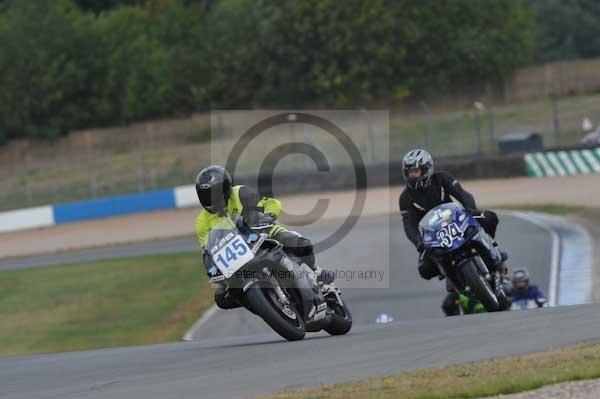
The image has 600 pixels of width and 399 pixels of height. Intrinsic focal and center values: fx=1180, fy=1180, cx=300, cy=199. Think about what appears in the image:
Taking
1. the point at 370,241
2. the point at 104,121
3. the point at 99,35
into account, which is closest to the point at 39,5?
the point at 99,35

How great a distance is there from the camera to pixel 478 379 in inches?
273

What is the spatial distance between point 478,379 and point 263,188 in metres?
26.8

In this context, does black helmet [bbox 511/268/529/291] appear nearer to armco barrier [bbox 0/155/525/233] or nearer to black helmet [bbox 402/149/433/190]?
black helmet [bbox 402/149/433/190]

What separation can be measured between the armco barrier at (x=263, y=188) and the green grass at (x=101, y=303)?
7875 millimetres

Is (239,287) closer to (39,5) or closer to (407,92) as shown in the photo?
(407,92)

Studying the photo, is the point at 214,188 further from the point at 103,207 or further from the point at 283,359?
the point at 103,207

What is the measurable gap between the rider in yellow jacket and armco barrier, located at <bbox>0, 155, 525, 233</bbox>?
2300 cm

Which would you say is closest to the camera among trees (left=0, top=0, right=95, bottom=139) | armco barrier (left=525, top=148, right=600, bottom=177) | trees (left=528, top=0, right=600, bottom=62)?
armco barrier (left=525, top=148, right=600, bottom=177)

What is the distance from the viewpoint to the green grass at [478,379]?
6.62m

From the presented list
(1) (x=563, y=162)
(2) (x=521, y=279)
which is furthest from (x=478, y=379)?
(1) (x=563, y=162)

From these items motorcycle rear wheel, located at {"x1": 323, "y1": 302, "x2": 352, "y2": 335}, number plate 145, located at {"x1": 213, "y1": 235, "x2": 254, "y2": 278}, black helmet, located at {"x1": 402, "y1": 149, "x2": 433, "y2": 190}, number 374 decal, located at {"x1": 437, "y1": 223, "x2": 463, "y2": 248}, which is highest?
black helmet, located at {"x1": 402, "y1": 149, "x2": 433, "y2": 190}

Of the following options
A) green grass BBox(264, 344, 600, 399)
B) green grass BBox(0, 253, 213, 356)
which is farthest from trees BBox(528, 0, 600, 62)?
green grass BBox(264, 344, 600, 399)

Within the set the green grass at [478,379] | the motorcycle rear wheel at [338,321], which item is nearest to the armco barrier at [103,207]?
the motorcycle rear wheel at [338,321]

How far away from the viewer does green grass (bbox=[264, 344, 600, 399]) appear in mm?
6621
